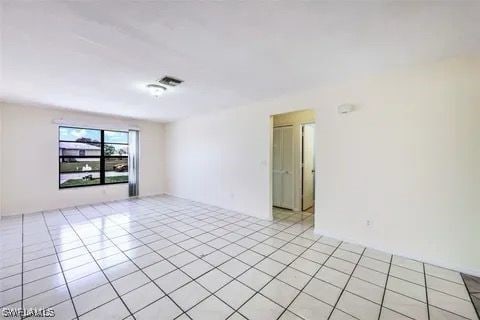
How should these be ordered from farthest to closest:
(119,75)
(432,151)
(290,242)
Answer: (290,242) < (119,75) < (432,151)

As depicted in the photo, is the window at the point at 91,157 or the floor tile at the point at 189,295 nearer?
the floor tile at the point at 189,295

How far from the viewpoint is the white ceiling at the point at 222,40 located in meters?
1.57

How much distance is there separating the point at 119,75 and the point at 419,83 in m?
3.81

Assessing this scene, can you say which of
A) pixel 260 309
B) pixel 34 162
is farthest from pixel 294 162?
pixel 34 162

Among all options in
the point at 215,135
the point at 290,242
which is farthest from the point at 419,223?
the point at 215,135

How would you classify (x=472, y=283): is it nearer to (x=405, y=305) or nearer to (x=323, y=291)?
(x=405, y=305)

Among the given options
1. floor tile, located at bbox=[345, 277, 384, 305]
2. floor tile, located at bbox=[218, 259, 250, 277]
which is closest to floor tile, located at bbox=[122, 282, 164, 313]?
floor tile, located at bbox=[218, 259, 250, 277]

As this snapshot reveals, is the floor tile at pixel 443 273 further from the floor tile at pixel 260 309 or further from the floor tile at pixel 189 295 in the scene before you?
the floor tile at pixel 189 295

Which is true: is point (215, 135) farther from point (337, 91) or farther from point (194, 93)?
point (337, 91)

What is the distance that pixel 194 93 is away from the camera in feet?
11.9

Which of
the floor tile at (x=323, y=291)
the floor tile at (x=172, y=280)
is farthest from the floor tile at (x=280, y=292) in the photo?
the floor tile at (x=172, y=280)

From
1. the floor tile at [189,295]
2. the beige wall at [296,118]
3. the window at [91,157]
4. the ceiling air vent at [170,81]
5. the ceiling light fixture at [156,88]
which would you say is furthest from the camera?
the window at [91,157]

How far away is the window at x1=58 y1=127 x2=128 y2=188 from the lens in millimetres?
5074

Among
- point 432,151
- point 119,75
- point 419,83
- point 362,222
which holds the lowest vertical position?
point 362,222
